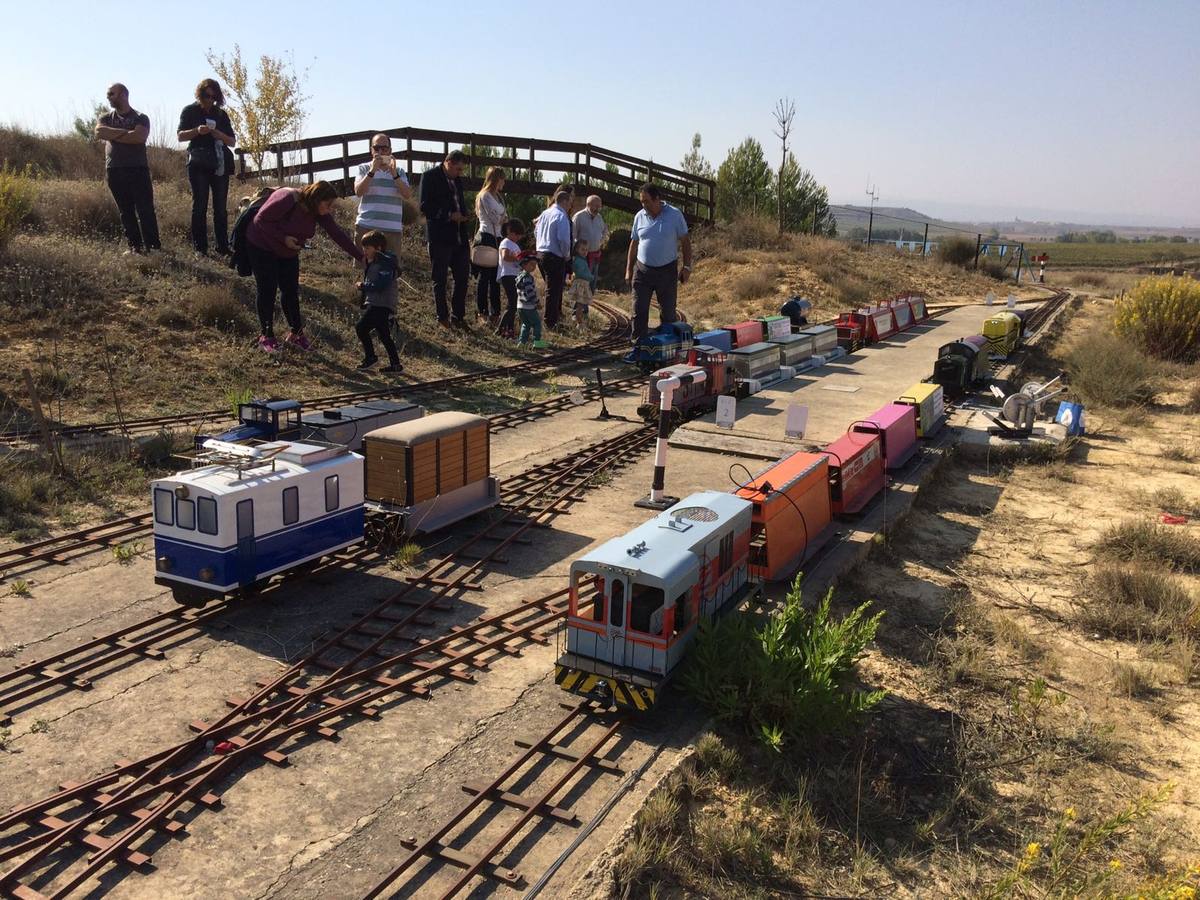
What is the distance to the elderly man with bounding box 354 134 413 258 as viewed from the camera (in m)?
16.2

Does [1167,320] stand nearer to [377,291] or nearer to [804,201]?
[377,291]

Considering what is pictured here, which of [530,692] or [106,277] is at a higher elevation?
[106,277]

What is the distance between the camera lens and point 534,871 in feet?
16.1

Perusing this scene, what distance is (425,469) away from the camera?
9375 millimetres

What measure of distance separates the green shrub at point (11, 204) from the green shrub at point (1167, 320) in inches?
1028

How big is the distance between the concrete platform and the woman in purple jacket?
6.40 m

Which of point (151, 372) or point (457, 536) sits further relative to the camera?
point (151, 372)

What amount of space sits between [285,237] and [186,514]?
7.73m

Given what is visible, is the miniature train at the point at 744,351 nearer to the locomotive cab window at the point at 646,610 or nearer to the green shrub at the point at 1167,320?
the green shrub at the point at 1167,320

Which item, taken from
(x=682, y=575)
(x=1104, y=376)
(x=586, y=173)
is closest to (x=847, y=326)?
(x=1104, y=376)

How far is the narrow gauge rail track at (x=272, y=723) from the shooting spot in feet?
16.2

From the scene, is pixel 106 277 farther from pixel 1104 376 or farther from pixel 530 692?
pixel 1104 376

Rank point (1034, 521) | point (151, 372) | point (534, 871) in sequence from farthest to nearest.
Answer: point (151, 372)
point (1034, 521)
point (534, 871)

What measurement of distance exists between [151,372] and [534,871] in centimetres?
1165
